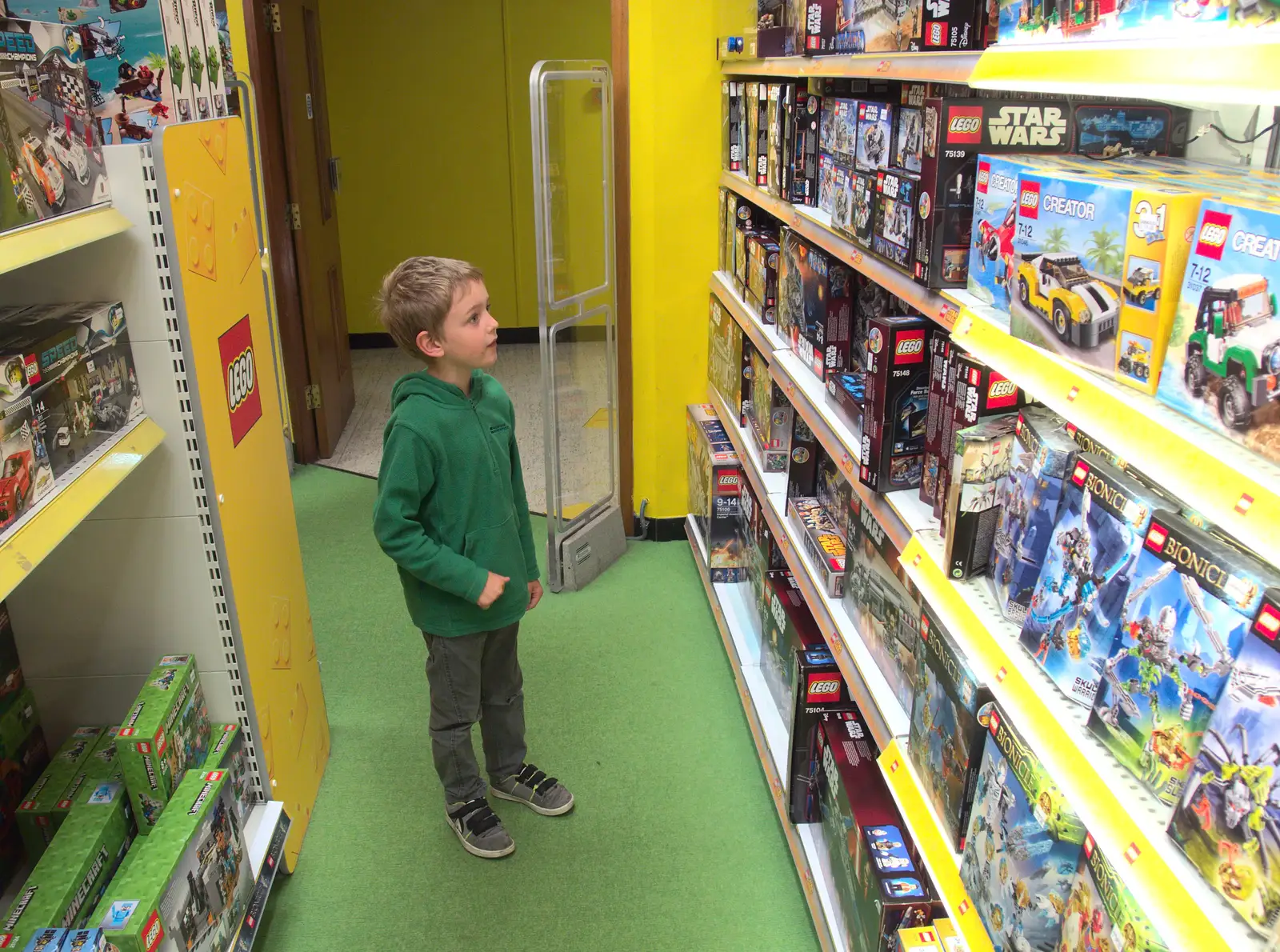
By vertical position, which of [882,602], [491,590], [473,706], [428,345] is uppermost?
[428,345]

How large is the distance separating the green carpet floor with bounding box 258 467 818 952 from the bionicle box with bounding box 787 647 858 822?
25cm

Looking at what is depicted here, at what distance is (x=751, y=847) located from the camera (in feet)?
8.16

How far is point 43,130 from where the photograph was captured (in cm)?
151

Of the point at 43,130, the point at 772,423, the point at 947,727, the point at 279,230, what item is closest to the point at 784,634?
A: the point at 772,423

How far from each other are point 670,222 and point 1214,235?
296 centimetres

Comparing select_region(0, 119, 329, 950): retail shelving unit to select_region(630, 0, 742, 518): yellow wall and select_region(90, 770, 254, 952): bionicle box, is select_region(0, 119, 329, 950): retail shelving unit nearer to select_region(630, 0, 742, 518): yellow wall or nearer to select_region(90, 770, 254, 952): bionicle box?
select_region(90, 770, 254, 952): bionicle box

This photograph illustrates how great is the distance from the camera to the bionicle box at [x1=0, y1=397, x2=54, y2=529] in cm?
138

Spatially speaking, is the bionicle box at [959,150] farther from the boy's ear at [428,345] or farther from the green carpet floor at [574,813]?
the green carpet floor at [574,813]

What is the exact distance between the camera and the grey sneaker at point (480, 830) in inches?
97.0

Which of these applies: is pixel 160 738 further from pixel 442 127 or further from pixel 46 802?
pixel 442 127

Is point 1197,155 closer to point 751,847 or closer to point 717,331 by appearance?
point 751,847

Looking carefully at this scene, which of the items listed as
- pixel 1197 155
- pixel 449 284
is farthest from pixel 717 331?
pixel 1197 155

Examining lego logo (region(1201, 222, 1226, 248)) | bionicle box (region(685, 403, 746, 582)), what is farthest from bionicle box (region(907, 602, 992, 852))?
bionicle box (region(685, 403, 746, 582))

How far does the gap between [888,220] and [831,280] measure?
547mm
